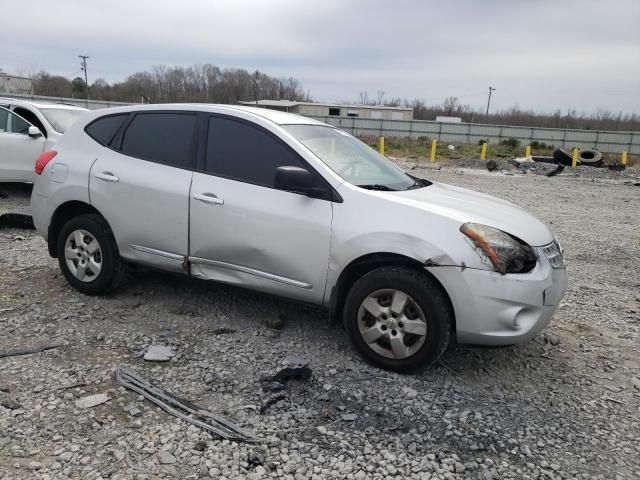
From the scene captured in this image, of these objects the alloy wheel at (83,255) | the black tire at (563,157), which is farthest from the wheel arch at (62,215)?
the black tire at (563,157)

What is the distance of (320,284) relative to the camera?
11.7 feet

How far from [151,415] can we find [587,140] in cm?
3743

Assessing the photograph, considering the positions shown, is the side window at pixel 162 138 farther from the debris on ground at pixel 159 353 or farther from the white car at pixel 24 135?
the white car at pixel 24 135

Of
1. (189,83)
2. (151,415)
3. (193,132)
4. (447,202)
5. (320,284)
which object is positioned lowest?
(151,415)

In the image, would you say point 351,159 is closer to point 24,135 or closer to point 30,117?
point 24,135

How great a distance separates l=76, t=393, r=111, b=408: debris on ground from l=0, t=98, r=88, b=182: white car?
6647mm

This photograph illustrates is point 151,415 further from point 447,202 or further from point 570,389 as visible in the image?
point 570,389

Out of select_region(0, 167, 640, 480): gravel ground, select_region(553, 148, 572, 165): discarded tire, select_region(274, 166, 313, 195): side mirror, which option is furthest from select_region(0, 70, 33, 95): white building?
select_region(274, 166, 313, 195): side mirror

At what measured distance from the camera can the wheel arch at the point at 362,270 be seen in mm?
3314

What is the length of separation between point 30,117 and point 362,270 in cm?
779

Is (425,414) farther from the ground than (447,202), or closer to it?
closer to it

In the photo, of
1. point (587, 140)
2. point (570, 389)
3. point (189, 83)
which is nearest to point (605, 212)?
point (570, 389)

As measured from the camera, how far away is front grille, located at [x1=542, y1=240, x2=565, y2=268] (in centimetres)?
342

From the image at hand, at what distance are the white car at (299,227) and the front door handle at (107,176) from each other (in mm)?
20
